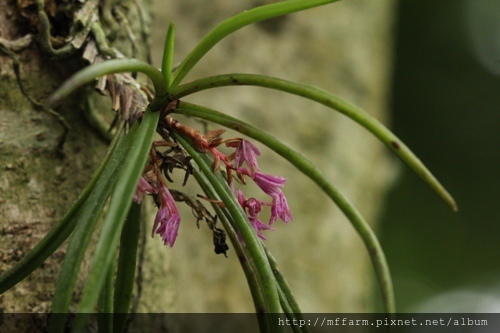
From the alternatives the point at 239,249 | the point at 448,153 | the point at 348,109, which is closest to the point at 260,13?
the point at 348,109

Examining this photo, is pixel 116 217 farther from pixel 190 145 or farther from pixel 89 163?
pixel 89 163

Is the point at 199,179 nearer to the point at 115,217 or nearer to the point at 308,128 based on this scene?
the point at 115,217

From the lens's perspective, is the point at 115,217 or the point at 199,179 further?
the point at 199,179

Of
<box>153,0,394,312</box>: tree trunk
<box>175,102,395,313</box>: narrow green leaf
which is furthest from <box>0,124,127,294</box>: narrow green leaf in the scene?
<box>153,0,394,312</box>: tree trunk

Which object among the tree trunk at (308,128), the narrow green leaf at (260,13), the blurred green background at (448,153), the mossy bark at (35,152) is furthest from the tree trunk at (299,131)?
the blurred green background at (448,153)

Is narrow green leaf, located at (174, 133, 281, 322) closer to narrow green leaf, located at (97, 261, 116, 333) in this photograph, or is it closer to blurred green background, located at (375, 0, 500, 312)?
narrow green leaf, located at (97, 261, 116, 333)
